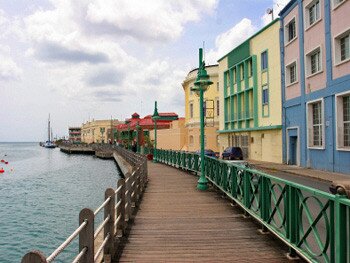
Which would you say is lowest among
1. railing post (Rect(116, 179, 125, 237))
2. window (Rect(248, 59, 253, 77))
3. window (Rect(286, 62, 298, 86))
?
railing post (Rect(116, 179, 125, 237))

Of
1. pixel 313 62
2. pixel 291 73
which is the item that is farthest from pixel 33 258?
pixel 291 73

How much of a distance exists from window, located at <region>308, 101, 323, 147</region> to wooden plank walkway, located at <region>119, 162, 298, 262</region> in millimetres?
14002

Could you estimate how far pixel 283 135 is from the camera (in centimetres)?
2878

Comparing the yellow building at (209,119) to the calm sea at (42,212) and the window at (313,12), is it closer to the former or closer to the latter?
the calm sea at (42,212)

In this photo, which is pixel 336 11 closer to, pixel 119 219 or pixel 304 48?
pixel 304 48

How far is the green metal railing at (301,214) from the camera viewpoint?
4191 mm

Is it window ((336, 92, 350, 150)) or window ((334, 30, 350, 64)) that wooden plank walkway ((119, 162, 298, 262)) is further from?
window ((334, 30, 350, 64))

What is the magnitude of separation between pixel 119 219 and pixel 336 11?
1894 centimetres

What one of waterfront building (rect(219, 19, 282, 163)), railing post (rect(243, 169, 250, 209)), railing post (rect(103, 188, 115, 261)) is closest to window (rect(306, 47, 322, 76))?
waterfront building (rect(219, 19, 282, 163))

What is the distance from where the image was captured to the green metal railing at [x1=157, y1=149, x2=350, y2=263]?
419 cm

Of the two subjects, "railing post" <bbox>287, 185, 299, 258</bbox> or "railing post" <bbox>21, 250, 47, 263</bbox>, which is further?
"railing post" <bbox>287, 185, 299, 258</bbox>

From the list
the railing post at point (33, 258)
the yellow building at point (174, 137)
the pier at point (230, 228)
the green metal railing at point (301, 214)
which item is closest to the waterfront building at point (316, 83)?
the pier at point (230, 228)

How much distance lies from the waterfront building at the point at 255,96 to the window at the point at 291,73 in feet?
3.77

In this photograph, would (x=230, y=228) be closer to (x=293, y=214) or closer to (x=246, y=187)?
(x=246, y=187)
